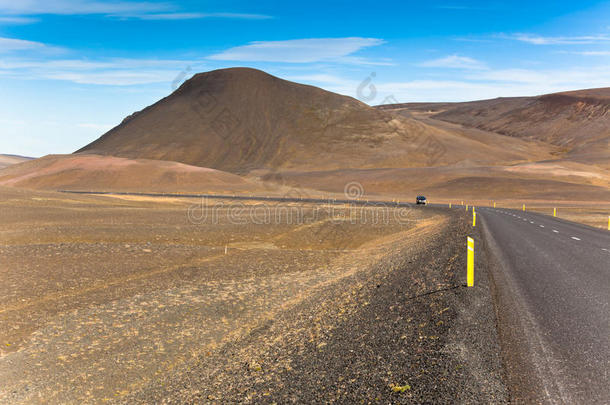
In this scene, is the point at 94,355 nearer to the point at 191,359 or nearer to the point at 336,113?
the point at 191,359

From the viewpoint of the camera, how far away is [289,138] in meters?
170

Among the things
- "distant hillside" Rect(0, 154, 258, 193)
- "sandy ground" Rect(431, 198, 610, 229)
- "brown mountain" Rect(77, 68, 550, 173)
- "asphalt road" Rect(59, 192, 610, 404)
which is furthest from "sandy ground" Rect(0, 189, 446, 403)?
"brown mountain" Rect(77, 68, 550, 173)

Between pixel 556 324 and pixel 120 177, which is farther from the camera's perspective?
pixel 120 177

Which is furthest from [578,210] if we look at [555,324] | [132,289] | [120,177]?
[120,177]

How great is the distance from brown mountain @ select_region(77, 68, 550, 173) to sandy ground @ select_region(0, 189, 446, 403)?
120 m

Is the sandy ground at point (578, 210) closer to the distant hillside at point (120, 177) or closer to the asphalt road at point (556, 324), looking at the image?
the asphalt road at point (556, 324)

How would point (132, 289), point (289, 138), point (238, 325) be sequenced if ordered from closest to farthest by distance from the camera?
point (238, 325) < point (132, 289) < point (289, 138)

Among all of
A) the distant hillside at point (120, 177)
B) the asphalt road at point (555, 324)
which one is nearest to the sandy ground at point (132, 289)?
the asphalt road at point (555, 324)

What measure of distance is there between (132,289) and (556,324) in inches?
462

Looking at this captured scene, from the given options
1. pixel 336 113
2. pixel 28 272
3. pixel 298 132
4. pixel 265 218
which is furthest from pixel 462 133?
pixel 28 272

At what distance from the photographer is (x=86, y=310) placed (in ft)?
41.8

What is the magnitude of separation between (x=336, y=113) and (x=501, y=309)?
17729 centimetres

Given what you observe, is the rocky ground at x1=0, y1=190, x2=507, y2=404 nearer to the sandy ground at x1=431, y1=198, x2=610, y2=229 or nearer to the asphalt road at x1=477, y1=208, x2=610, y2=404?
the asphalt road at x1=477, y1=208, x2=610, y2=404

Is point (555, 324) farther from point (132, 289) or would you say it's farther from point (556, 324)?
point (132, 289)
